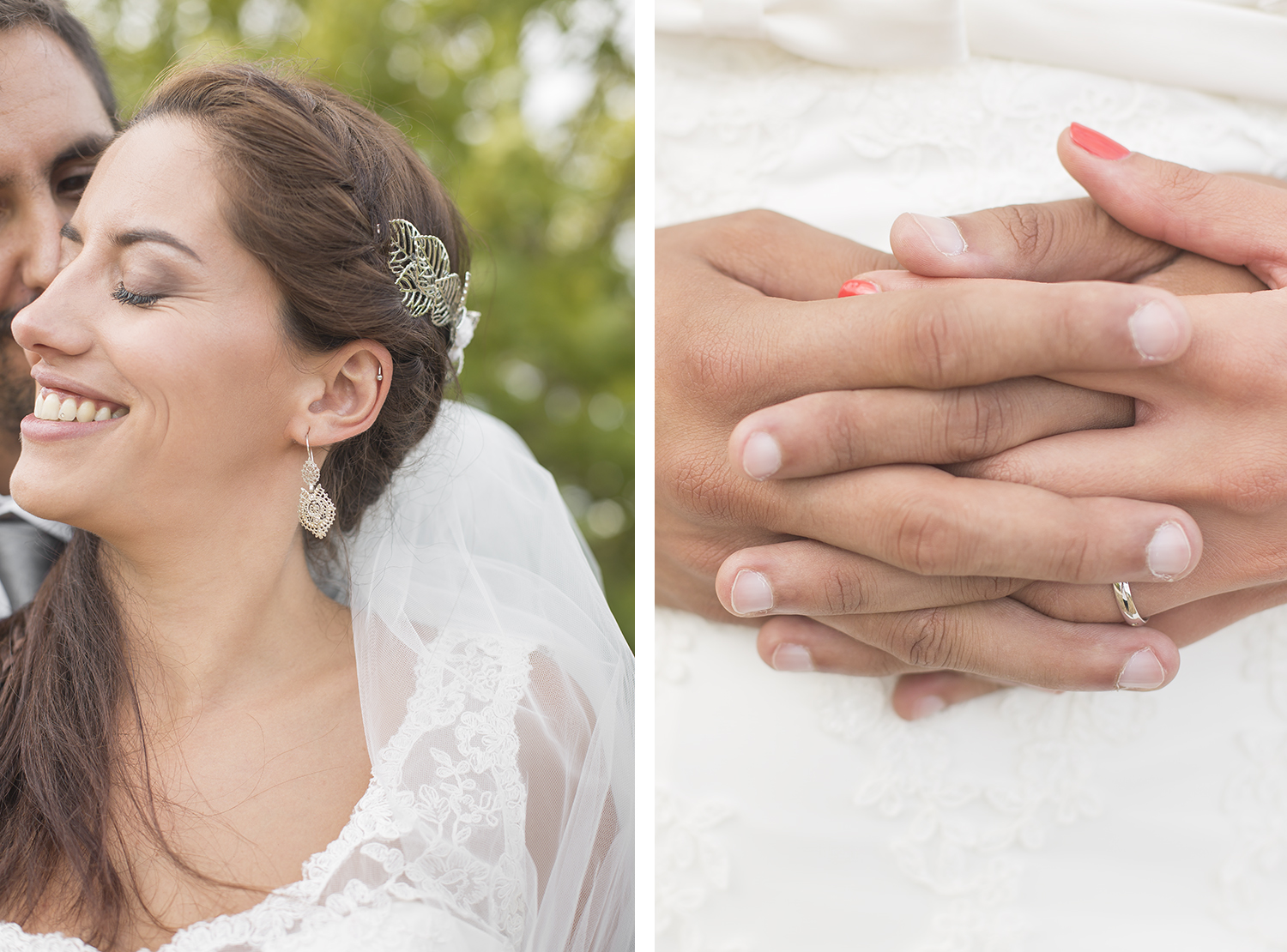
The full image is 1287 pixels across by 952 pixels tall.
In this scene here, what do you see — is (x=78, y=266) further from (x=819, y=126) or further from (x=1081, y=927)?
(x=1081, y=927)

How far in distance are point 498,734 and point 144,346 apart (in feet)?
2.90

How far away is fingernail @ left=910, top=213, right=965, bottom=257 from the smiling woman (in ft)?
3.09

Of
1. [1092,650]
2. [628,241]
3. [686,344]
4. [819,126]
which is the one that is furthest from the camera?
[628,241]

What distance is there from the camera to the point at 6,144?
6.20 feet

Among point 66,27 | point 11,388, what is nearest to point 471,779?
point 11,388

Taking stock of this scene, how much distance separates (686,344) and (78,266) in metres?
1.03

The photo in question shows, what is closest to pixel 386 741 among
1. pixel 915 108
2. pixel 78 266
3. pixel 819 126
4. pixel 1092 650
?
pixel 78 266

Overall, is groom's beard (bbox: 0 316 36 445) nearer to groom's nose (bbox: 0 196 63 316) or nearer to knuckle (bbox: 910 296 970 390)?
groom's nose (bbox: 0 196 63 316)

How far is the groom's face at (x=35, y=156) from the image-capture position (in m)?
1.90

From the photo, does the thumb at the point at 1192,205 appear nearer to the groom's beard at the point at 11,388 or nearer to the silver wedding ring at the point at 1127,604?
the silver wedding ring at the point at 1127,604

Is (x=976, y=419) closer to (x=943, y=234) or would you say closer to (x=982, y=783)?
(x=943, y=234)

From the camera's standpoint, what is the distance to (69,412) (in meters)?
1.59

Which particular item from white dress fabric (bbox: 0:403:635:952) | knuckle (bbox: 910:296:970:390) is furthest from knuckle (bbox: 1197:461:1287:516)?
white dress fabric (bbox: 0:403:635:952)

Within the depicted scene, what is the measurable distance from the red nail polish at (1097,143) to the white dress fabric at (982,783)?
0.11m
